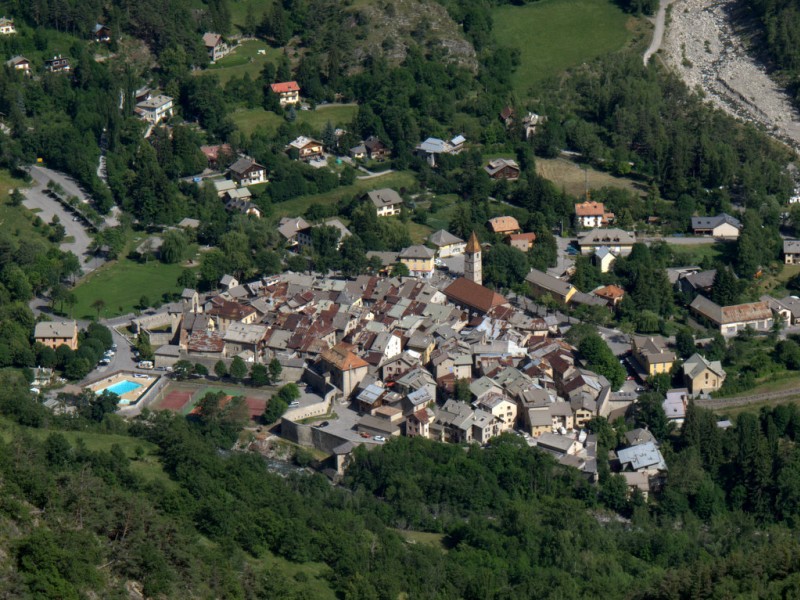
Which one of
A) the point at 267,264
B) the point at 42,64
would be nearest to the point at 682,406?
the point at 267,264

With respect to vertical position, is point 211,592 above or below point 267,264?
above

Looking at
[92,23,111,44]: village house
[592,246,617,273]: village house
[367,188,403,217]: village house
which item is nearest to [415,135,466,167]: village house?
[367,188,403,217]: village house

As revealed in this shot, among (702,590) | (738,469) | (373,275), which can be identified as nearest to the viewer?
(702,590)

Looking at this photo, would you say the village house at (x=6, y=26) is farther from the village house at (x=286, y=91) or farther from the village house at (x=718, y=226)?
the village house at (x=718, y=226)

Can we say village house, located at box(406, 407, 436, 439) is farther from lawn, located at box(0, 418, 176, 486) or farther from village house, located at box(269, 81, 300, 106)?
village house, located at box(269, 81, 300, 106)

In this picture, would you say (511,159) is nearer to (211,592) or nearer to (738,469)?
(738,469)

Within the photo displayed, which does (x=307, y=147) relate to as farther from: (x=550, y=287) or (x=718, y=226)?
(x=718, y=226)

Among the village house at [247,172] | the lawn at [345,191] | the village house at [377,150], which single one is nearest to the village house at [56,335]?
the lawn at [345,191]

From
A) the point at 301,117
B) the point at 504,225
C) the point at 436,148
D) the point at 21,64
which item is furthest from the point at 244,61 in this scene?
the point at 504,225
